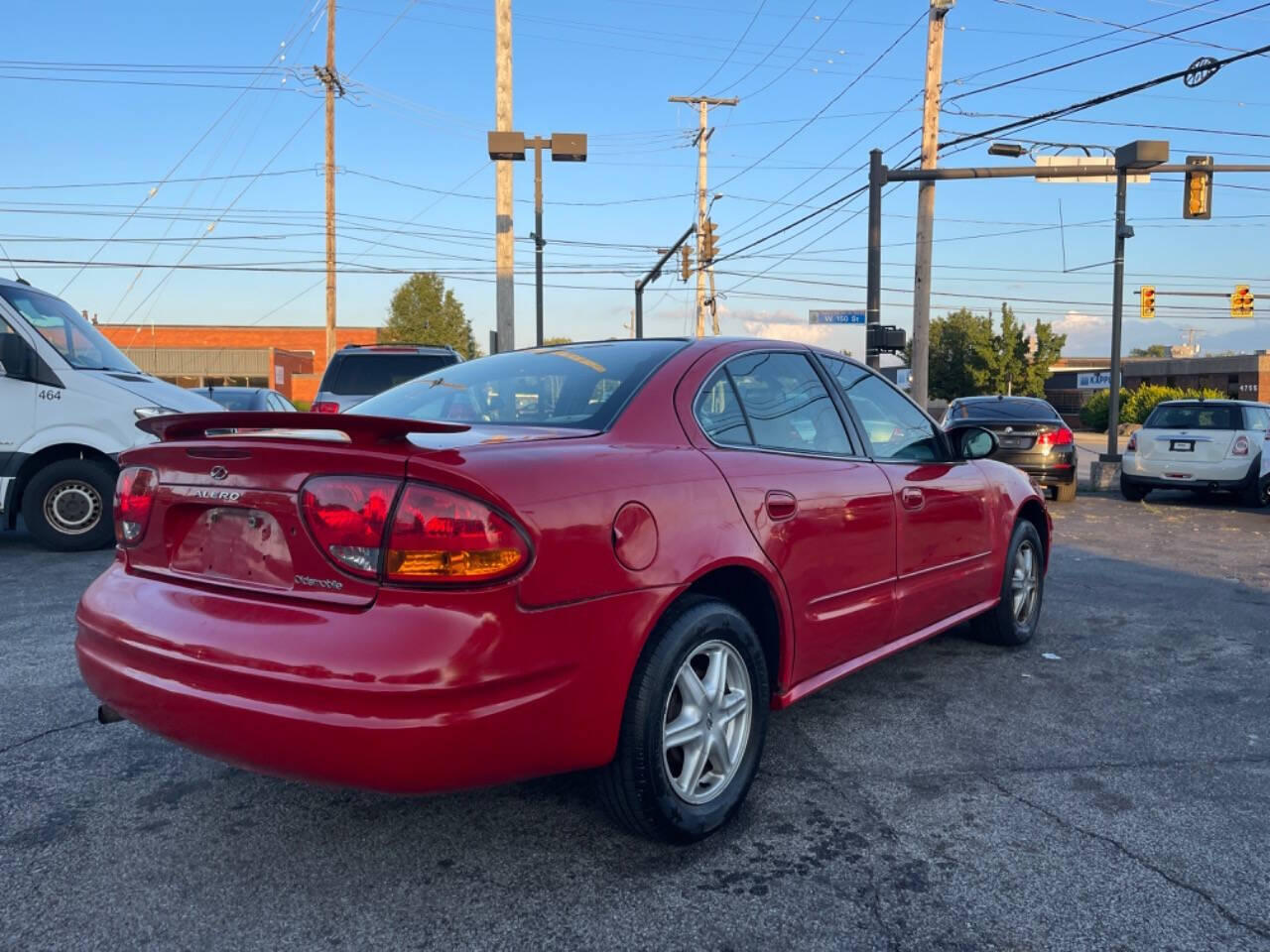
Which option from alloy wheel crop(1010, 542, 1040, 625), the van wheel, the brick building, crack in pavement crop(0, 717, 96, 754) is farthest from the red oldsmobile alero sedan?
the brick building

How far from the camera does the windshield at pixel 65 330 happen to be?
7.87 m

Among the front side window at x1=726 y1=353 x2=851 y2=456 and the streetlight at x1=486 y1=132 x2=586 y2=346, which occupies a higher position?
the streetlight at x1=486 y1=132 x2=586 y2=346

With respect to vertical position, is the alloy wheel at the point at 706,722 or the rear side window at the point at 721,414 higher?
the rear side window at the point at 721,414

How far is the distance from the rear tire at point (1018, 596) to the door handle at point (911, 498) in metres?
1.18

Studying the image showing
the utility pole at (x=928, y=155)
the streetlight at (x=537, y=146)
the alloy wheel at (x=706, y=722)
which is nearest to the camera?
the alloy wheel at (x=706, y=722)

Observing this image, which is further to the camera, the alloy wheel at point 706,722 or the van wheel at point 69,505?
the van wheel at point 69,505

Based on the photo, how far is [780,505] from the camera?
3293mm

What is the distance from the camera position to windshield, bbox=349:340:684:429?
3.22 m

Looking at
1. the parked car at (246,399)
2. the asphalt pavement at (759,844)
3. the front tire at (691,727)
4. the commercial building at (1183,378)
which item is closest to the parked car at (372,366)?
the parked car at (246,399)

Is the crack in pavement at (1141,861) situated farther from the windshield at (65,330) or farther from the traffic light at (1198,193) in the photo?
the traffic light at (1198,193)

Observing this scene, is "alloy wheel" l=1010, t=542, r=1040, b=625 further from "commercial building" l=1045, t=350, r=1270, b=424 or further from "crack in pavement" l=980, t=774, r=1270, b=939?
"commercial building" l=1045, t=350, r=1270, b=424

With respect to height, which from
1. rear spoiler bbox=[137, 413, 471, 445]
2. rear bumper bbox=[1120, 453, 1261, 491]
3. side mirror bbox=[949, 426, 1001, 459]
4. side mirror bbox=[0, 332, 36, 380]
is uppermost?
side mirror bbox=[0, 332, 36, 380]

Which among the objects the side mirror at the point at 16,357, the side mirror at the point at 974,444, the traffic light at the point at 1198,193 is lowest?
the side mirror at the point at 974,444

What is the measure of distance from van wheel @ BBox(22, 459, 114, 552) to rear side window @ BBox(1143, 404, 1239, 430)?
13.1 metres
